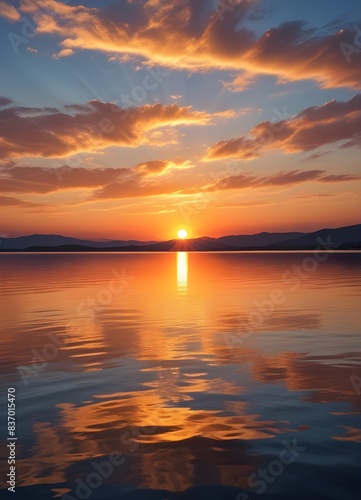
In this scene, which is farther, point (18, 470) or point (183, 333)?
point (183, 333)

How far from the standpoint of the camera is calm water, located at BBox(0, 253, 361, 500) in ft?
27.9

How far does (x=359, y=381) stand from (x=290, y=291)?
104ft

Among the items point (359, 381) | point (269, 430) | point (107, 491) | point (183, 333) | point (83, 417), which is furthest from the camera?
point (183, 333)

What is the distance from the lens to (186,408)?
40.4 feet

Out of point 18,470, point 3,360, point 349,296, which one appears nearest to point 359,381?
point 18,470

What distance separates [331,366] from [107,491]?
35.3 feet

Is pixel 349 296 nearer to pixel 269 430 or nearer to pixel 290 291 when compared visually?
pixel 290 291

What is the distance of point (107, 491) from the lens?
823 cm

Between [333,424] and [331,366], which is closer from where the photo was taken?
[333,424]

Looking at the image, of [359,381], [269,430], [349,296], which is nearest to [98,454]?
[269,430]

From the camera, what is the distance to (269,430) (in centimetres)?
1068

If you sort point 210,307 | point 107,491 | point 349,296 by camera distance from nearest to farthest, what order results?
point 107,491
point 210,307
point 349,296

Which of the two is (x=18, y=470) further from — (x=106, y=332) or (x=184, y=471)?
(x=106, y=332)

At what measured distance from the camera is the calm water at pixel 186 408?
27.9 feet
